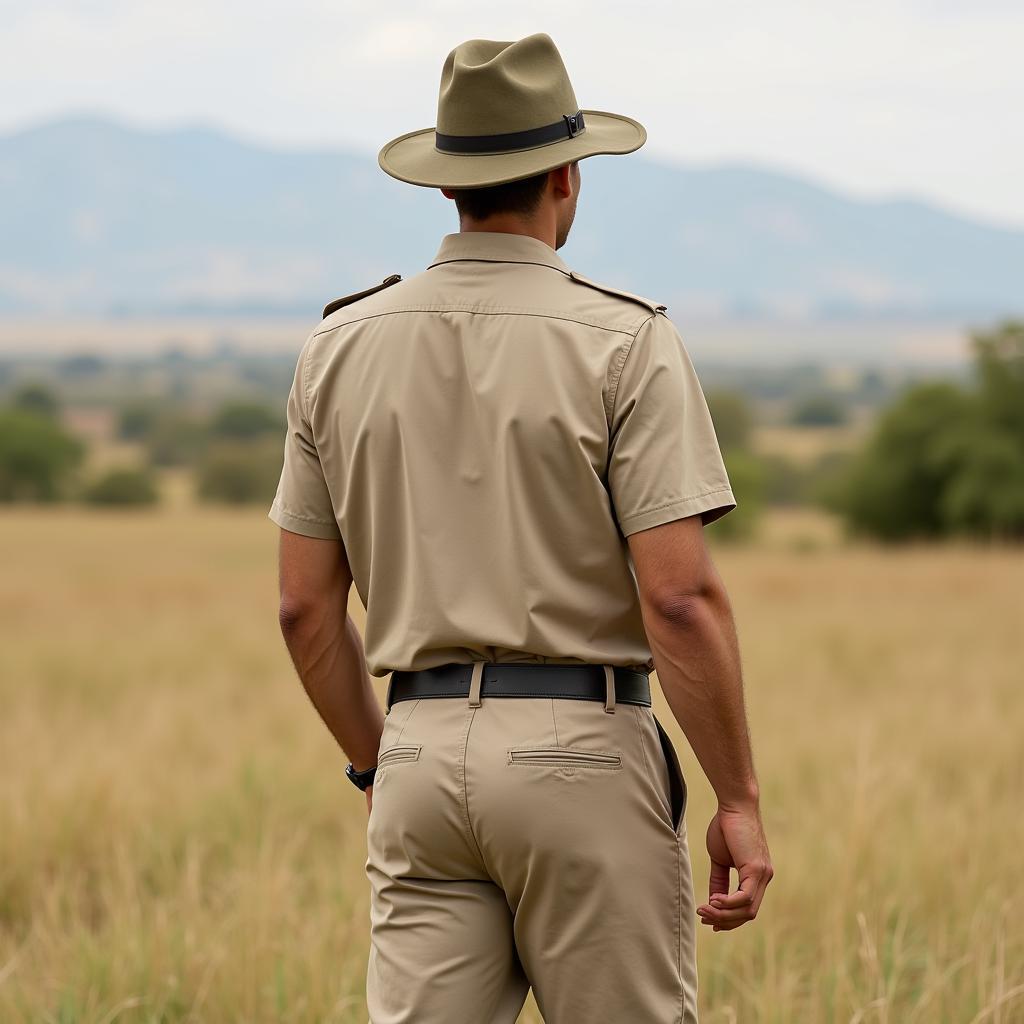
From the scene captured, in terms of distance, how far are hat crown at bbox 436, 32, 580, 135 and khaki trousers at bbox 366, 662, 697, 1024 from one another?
873 mm

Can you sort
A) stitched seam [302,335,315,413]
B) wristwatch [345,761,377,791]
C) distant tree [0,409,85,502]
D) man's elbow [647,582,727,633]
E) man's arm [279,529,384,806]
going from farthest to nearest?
distant tree [0,409,85,502] → wristwatch [345,761,377,791] → man's arm [279,529,384,806] → stitched seam [302,335,315,413] → man's elbow [647,582,727,633]

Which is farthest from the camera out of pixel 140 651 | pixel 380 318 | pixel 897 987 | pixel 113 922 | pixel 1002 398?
pixel 1002 398

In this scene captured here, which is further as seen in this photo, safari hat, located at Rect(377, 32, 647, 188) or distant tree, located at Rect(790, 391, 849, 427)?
distant tree, located at Rect(790, 391, 849, 427)

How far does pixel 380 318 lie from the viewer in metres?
2.29

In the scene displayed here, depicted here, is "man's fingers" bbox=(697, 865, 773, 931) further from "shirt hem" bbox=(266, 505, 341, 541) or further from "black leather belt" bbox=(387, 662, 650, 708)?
"shirt hem" bbox=(266, 505, 341, 541)

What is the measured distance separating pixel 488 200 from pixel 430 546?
0.57 metres

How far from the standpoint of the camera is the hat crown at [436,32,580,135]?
228cm

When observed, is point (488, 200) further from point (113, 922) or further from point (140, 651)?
point (140, 651)

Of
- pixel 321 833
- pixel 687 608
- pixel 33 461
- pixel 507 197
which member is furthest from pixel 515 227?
pixel 33 461

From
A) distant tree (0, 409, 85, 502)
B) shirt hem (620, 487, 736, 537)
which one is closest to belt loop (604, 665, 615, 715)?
shirt hem (620, 487, 736, 537)

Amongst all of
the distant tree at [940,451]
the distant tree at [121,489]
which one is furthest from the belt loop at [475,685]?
the distant tree at [121,489]

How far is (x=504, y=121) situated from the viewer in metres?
2.27

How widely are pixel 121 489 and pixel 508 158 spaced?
5437 cm

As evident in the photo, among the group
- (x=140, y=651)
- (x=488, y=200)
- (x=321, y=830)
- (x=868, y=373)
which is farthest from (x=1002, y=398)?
(x=868, y=373)
